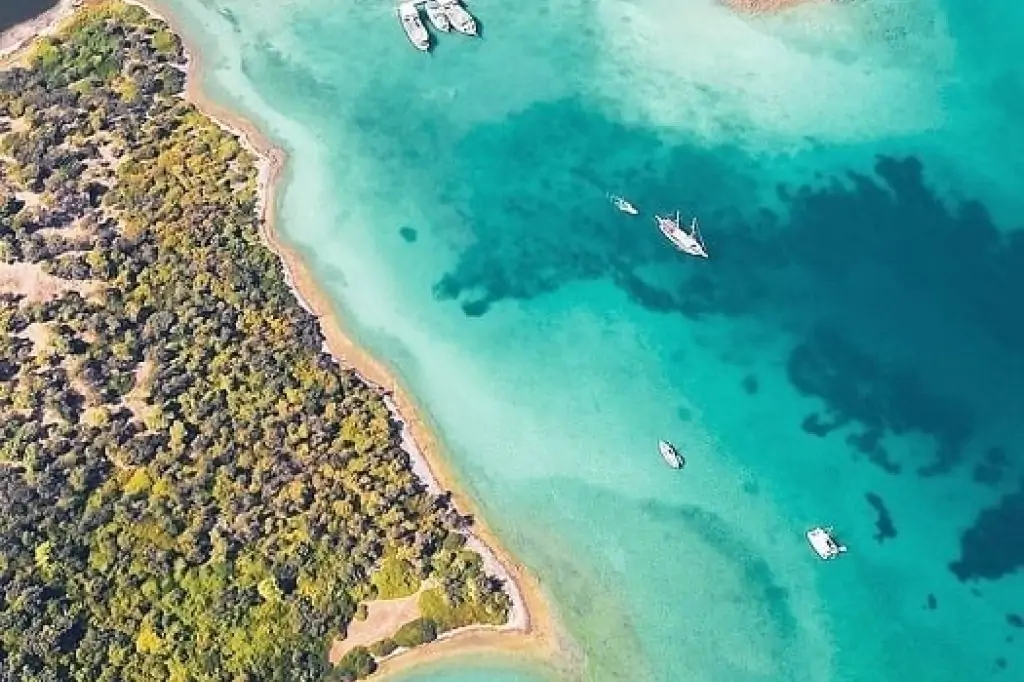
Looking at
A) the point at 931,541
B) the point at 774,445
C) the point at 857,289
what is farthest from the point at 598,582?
the point at 857,289

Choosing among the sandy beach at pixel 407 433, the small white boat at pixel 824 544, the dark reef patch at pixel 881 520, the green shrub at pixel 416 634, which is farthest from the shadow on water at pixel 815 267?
the green shrub at pixel 416 634

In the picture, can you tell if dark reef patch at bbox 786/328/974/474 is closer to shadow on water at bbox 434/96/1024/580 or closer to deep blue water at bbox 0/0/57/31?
shadow on water at bbox 434/96/1024/580

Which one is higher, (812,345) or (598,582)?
(812,345)

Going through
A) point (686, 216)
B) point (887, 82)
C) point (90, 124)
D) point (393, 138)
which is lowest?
point (90, 124)

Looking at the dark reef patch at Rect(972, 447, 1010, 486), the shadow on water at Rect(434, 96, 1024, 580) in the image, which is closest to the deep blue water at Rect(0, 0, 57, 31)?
the shadow on water at Rect(434, 96, 1024, 580)

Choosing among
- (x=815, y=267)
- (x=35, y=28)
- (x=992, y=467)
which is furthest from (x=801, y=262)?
(x=35, y=28)

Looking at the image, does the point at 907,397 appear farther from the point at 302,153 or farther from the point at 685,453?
the point at 302,153
